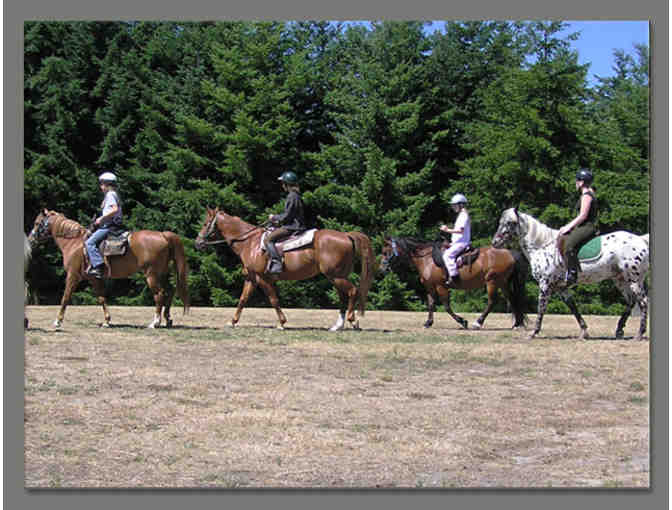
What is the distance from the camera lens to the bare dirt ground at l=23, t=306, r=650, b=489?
702 centimetres

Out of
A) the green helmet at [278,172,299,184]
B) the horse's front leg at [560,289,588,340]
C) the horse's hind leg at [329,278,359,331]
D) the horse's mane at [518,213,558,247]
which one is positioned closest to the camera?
the horse's front leg at [560,289,588,340]

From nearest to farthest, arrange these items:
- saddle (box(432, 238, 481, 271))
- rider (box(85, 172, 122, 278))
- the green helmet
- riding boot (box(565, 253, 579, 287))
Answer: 1. riding boot (box(565, 253, 579, 287))
2. rider (box(85, 172, 122, 278))
3. the green helmet
4. saddle (box(432, 238, 481, 271))

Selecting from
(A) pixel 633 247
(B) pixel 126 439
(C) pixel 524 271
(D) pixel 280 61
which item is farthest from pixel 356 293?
(D) pixel 280 61

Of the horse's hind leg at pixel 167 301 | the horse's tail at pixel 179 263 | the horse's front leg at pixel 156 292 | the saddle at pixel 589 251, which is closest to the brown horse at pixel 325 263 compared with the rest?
the horse's tail at pixel 179 263

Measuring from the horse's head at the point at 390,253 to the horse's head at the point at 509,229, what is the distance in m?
2.71

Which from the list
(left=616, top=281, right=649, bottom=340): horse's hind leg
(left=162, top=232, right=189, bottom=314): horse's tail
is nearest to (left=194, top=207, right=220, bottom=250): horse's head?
(left=162, top=232, right=189, bottom=314): horse's tail

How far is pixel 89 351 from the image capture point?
11336mm

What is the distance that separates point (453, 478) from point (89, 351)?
6064 mm

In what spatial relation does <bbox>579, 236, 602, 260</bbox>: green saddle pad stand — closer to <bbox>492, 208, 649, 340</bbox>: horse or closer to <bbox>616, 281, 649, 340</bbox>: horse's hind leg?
<bbox>492, 208, 649, 340</bbox>: horse

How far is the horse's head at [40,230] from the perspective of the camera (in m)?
14.2

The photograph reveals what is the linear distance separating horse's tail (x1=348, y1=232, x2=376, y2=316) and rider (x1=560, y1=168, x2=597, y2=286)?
3274mm

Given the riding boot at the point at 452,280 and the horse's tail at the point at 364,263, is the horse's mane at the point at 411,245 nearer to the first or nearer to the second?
the riding boot at the point at 452,280

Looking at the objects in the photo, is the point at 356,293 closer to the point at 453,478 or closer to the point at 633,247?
the point at 633,247

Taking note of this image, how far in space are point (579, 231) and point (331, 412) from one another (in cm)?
594
